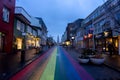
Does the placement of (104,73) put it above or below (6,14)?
below

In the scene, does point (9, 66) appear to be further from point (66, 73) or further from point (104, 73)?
point (104, 73)

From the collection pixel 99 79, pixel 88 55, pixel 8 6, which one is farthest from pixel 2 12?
pixel 99 79

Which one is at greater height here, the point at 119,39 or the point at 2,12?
the point at 2,12

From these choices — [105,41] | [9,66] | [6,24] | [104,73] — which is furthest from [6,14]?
[104,73]

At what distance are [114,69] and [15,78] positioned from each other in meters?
7.09

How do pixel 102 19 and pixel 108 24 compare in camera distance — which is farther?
pixel 102 19

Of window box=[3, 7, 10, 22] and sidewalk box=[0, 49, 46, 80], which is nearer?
sidewalk box=[0, 49, 46, 80]

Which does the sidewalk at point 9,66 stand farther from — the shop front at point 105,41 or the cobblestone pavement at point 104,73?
the shop front at point 105,41

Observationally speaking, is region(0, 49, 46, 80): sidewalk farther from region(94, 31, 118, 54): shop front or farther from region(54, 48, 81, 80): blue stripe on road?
region(94, 31, 118, 54): shop front

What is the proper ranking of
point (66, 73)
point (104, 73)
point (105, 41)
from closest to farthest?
point (66, 73), point (104, 73), point (105, 41)

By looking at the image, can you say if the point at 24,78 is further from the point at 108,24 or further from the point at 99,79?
the point at 108,24

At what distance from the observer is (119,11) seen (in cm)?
2884

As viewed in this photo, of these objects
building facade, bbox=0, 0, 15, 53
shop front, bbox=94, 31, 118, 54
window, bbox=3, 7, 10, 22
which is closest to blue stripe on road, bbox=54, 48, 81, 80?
building facade, bbox=0, 0, 15, 53

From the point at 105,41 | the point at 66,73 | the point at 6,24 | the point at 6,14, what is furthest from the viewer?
the point at 105,41
